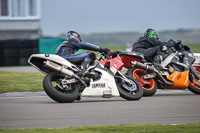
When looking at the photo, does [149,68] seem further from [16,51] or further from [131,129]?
[16,51]

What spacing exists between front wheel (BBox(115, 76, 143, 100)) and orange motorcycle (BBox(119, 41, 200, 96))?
771mm

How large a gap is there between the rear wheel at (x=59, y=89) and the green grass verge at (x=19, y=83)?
294cm

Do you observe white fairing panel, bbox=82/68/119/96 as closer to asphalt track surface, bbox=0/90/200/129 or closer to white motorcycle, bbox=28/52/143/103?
white motorcycle, bbox=28/52/143/103

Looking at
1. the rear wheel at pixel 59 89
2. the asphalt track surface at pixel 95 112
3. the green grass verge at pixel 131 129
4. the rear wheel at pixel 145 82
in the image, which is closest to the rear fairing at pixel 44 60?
the rear wheel at pixel 59 89

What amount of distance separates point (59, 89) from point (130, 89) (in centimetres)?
151

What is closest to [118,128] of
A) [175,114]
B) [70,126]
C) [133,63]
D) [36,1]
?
[70,126]

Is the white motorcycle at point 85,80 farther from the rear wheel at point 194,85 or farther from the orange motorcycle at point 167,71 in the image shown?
the rear wheel at point 194,85

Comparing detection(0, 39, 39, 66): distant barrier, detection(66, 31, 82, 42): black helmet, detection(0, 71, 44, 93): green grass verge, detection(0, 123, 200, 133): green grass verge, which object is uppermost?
detection(66, 31, 82, 42): black helmet

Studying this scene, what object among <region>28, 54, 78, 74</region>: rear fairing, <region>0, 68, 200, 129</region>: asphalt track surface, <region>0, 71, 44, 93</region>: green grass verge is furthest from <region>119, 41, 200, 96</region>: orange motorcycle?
<region>0, 71, 44, 93</region>: green grass verge

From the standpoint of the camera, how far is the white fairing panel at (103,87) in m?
9.57

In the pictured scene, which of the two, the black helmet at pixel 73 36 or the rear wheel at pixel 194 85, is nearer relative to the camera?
the black helmet at pixel 73 36

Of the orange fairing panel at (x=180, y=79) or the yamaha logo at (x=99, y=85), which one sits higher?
the yamaha logo at (x=99, y=85)

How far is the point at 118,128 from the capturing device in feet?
21.7

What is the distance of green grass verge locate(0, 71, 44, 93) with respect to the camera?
40.0ft
